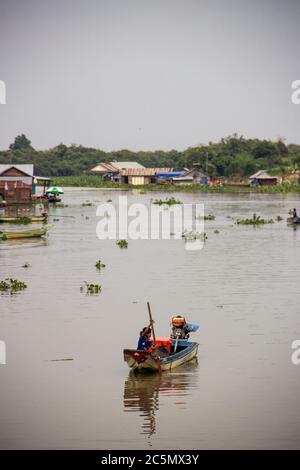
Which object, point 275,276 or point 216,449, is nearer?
point 216,449

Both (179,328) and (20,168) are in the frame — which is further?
(20,168)

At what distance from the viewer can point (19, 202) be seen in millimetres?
76000

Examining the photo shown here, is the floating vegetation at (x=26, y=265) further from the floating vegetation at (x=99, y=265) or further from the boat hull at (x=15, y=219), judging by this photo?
the boat hull at (x=15, y=219)

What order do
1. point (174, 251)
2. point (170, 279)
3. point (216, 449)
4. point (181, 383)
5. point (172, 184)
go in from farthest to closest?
point (172, 184) → point (174, 251) → point (170, 279) → point (181, 383) → point (216, 449)

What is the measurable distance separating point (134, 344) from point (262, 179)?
109 m

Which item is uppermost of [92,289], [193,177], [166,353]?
[193,177]

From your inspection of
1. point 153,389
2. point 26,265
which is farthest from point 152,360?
point 26,265

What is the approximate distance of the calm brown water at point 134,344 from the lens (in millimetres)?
16938

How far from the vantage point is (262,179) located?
13062 cm

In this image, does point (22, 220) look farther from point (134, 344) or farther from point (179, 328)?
point (179, 328)

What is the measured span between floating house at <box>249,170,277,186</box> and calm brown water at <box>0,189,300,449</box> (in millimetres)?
90421

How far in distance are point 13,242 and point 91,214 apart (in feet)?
76.8

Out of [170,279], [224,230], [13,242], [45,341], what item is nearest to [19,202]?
[224,230]

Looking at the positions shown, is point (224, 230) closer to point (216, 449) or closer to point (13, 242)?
point (13, 242)
